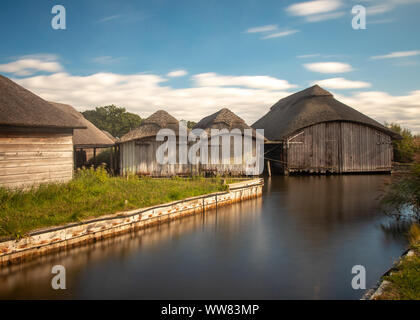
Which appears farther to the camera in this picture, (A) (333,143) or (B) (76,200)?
(A) (333,143)

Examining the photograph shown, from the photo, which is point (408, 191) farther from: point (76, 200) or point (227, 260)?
point (76, 200)

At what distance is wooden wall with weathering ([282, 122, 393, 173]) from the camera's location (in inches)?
1174

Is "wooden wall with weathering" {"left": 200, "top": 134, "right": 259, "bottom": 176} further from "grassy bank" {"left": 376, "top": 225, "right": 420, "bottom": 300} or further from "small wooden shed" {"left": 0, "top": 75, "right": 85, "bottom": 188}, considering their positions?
"grassy bank" {"left": 376, "top": 225, "right": 420, "bottom": 300}

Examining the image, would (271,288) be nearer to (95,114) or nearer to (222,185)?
(222,185)

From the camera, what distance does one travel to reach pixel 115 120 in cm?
6362

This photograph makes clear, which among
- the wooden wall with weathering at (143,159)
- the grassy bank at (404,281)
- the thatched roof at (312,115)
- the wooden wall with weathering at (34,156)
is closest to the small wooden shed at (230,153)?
the wooden wall with weathering at (143,159)

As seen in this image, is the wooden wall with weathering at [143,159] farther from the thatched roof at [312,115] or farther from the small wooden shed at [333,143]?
the thatched roof at [312,115]

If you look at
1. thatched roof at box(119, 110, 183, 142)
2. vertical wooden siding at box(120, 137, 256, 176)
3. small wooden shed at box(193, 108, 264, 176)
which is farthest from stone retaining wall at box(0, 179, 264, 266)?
small wooden shed at box(193, 108, 264, 176)

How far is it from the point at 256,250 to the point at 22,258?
5713 millimetres

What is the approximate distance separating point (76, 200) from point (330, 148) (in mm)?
24934

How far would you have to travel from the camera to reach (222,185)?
15398 mm

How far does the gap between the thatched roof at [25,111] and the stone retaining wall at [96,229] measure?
173 inches

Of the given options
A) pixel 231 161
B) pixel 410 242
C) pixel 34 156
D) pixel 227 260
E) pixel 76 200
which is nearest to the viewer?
pixel 227 260

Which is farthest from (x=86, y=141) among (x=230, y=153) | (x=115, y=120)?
(x=115, y=120)
